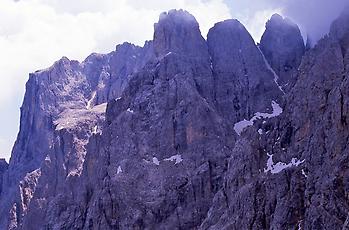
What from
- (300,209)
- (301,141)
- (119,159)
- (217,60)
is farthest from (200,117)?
(300,209)

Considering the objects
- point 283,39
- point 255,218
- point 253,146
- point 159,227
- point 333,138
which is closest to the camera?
point 333,138

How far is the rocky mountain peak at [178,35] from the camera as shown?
581 ft

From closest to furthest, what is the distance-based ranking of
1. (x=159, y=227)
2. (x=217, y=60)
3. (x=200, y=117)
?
(x=159, y=227) → (x=200, y=117) → (x=217, y=60)

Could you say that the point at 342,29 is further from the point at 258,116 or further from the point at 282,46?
the point at 282,46

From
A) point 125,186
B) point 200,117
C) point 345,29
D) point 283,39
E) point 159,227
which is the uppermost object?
point 283,39

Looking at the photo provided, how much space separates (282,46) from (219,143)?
55.5 meters

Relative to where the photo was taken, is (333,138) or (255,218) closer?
(333,138)

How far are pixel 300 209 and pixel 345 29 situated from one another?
47412 mm

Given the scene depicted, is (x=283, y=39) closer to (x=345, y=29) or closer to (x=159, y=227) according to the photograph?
(x=345, y=29)

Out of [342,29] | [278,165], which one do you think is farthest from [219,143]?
[278,165]

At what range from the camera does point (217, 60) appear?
180000 mm

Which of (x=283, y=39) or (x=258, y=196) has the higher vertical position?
(x=283, y=39)

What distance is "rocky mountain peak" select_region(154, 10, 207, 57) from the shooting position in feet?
581

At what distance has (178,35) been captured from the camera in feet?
586
